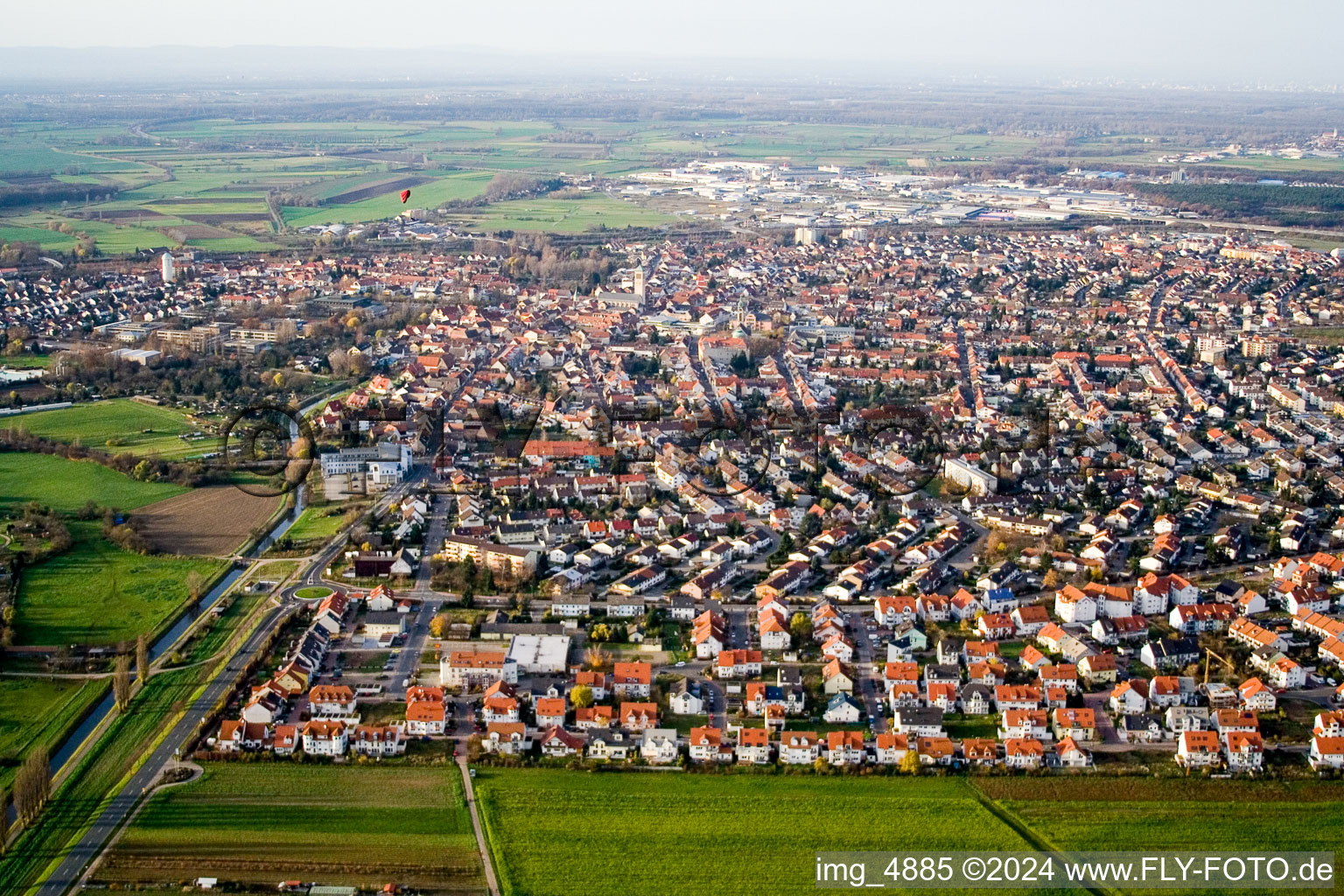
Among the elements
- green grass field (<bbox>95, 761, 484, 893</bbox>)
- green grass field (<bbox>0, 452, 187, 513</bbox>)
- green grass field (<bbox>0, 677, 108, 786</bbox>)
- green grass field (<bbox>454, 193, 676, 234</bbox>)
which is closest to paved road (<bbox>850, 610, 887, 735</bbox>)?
green grass field (<bbox>95, 761, 484, 893</bbox>)

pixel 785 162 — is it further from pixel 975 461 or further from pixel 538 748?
pixel 538 748

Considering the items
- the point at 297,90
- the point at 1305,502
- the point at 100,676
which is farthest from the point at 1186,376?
the point at 297,90

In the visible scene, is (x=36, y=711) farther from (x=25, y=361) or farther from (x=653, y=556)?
(x=25, y=361)

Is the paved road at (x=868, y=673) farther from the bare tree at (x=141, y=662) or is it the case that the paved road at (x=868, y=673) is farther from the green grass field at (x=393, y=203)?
the green grass field at (x=393, y=203)

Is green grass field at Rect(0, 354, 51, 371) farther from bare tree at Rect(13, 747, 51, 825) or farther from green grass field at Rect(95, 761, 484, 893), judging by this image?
green grass field at Rect(95, 761, 484, 893)

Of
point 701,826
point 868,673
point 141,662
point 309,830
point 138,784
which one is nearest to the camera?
point 309,830

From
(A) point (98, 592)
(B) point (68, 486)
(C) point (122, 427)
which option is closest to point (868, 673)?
(A) point (98, 592)
